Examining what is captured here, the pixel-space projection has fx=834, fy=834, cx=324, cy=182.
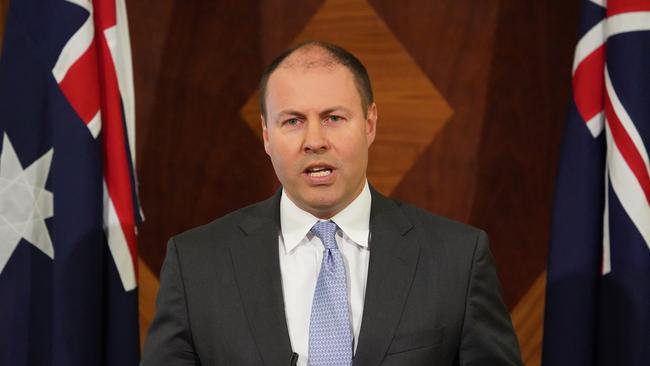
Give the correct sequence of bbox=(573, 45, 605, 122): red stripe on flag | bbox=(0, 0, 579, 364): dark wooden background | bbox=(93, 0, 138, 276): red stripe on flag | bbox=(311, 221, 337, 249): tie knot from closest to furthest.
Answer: bbox=(311, 221, 337, 249): tie knot → bbox=(573, 45, 605, 122): red stripe on flag → bbox=(93, 0, 138, 276): red stripe on flag → bbox=(0, 0, 579, 364): dark wooden background

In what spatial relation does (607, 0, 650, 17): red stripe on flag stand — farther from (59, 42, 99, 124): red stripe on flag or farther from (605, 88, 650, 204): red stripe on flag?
(59, 42, 99, 124): red stripe on flag

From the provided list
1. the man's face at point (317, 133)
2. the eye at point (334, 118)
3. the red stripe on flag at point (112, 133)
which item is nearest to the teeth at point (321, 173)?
the man's face at point (317, 133)

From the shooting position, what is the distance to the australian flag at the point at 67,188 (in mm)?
2391

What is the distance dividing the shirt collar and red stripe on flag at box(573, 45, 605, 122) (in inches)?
32.3

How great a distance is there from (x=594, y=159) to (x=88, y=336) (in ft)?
5.02

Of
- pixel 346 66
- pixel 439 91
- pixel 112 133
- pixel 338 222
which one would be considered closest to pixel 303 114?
pixel 346 66

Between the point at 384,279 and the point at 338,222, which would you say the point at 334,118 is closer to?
the point at 338,222

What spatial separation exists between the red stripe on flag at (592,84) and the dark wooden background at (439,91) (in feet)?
1.28

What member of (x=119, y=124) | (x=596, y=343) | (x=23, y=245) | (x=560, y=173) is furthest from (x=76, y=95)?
(x=596, y=343)

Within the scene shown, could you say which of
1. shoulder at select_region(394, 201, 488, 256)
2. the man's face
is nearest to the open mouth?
the man's face

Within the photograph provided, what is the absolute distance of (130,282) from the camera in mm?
2479

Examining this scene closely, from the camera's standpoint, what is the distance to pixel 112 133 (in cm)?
246

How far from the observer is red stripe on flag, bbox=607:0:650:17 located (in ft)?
7.32

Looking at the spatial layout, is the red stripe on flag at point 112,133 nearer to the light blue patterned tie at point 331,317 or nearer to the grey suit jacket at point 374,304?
the grey suit jacket at point 374,304
